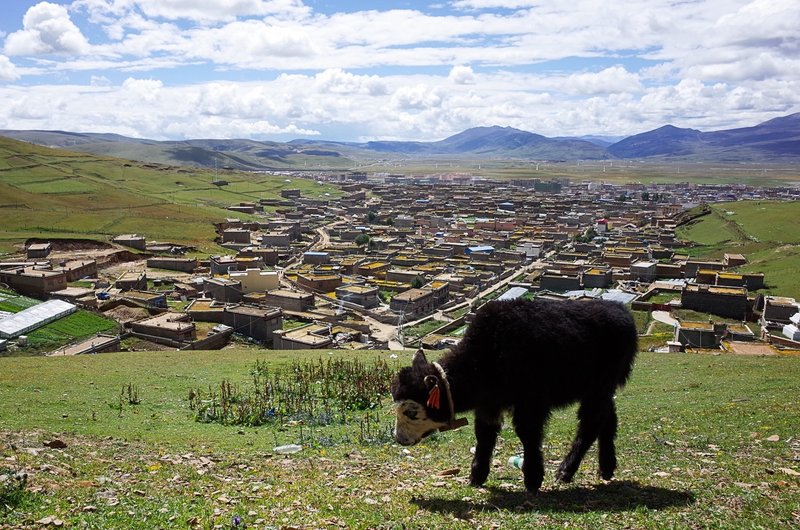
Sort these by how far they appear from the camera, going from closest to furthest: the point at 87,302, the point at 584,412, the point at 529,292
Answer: the point at 584,412
the point at 87,302
the point at 529,292

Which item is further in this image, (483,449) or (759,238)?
(759,238)

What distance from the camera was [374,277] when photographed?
63031 mm

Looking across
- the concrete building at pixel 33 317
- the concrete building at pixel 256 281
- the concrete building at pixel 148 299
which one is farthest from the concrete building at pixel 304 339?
the concrete building at pixel 256 281

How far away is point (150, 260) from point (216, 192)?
73850 mm

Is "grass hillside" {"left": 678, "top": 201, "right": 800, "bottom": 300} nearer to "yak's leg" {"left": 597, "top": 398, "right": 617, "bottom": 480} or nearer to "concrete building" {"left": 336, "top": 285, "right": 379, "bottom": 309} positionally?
"concrete building" {"left": 336, "top": 285, "right": 379, "bottom": 309}

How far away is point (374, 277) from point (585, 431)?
2191 inches

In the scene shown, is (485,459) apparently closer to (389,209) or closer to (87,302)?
(87,302)

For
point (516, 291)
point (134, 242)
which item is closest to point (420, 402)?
point (516, 291)

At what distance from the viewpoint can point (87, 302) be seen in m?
40.8

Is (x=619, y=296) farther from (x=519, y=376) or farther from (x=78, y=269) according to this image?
(x=78, y=269)

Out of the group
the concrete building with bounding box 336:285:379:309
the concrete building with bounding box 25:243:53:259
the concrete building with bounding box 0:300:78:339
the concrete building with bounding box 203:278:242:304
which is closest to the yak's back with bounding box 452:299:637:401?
the concrete building with bounding box 0:300:78:339

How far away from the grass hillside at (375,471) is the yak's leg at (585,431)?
0.25 m

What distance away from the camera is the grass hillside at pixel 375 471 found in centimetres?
586

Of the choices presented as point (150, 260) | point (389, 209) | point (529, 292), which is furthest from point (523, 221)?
point (150, 260)
